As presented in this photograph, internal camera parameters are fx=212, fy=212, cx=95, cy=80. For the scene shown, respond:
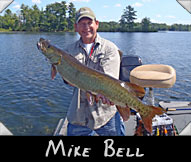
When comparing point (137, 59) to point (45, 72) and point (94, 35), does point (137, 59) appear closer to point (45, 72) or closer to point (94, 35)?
point (94, 35)

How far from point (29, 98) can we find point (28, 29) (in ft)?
196

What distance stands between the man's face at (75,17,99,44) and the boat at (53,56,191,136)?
1.54 m

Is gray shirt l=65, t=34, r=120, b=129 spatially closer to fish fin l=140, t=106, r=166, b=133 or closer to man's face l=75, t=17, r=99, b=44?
man's face l=75, t=17, r=99, b=44

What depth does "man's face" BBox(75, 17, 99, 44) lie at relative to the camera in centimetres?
310

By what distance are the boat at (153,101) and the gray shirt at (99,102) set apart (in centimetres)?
93

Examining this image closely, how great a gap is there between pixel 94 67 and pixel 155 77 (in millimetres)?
1535

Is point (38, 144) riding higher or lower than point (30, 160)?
higher

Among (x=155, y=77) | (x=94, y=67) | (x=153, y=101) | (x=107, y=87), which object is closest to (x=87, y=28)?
(x=94, y=67)

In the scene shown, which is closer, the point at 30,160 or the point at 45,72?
the point at 30,160

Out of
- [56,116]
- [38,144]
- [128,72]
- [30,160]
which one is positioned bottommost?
[56,116]

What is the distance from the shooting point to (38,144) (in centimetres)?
278

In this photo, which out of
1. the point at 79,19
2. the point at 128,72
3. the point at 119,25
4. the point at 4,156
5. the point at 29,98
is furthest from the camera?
the point at 119,25

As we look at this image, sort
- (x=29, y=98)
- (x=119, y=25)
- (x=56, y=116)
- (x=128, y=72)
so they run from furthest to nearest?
(x=119, y=25) < (x=29, y=98) < (x=56, y=116) < (x=128, y=72)

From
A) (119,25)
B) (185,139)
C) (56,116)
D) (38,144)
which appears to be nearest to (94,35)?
(38,144)
